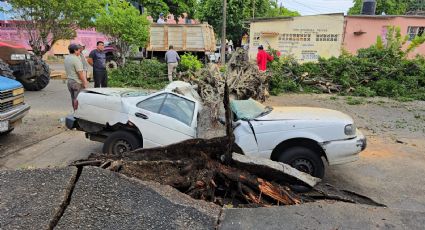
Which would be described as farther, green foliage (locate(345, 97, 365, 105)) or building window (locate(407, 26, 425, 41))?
building window (locate(407, 26, 425, 41))

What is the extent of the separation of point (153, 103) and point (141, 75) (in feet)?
30.4

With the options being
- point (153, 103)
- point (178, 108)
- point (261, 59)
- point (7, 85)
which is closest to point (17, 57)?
point (7, 85)

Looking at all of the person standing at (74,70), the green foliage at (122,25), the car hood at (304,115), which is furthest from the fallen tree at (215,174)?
the green foliage at (122,25)

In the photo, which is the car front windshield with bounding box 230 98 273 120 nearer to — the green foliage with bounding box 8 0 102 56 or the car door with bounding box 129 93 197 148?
the car door with bounding box 129 93 197 148

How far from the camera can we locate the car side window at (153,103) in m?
5.96

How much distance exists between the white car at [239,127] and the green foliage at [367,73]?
30.4 ft

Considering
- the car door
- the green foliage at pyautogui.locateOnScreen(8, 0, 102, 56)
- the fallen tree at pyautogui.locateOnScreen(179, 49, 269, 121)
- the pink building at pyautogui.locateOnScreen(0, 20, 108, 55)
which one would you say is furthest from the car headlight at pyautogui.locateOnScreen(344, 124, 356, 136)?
the pink building at pyautogui.locateOnScreen(0, 20, 108, 55)

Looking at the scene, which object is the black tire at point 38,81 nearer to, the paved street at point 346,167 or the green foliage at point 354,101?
the paved street at point 346,167

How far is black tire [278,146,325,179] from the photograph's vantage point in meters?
5.30

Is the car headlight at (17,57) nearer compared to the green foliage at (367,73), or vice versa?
the car headlight at (17,57)

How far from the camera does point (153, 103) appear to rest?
6039mm

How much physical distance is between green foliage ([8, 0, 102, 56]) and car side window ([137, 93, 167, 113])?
35.9 ft

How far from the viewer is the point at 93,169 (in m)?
3.23

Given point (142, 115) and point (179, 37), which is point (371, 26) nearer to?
point (179, 37)
